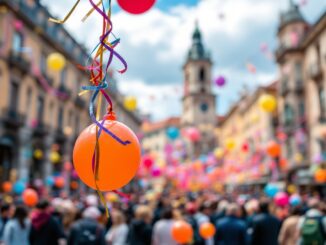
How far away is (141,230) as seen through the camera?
538cm

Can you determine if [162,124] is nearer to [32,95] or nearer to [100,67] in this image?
[32,95]

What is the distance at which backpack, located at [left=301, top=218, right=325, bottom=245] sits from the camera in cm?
531

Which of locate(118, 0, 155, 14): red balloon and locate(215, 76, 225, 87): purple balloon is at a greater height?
locate(215, 76, 225, 87): purple balloon

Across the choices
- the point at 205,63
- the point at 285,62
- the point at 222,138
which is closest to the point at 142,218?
the point at 285,62

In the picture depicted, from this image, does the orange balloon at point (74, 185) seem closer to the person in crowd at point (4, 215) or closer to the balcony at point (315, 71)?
the balcony at point (315, 71)

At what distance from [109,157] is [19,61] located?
63.0 feet

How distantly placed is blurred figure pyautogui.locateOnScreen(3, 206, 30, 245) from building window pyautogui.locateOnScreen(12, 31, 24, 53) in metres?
16.1

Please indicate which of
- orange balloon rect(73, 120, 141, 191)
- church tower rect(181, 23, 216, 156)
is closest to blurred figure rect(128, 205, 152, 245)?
orange balloon rect(73, 120, 141, 191)

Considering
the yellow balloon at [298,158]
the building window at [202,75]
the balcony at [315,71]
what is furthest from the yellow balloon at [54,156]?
the building window at [202,75]

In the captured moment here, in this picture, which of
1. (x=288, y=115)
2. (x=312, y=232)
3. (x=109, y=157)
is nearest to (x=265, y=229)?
(x=312, y=232)

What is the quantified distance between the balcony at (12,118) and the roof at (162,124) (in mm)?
52577

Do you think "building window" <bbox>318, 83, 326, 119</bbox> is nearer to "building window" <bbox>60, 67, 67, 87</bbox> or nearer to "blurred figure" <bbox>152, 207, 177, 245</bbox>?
"building window" <bbox>60, 67, 67, 87</bbox>

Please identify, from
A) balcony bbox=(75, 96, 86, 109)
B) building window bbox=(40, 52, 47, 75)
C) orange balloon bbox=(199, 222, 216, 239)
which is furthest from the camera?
balcony bbox=(75, 96, 86, 109)

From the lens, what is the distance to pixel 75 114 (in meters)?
28.2
